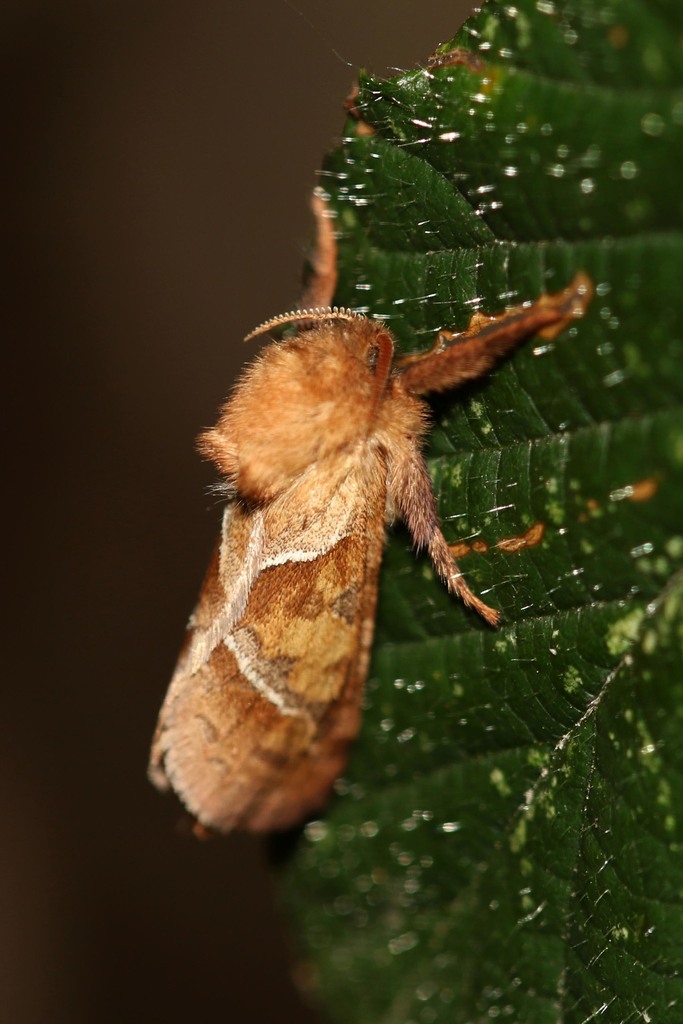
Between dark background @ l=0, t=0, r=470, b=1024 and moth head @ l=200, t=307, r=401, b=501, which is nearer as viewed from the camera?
moth head @ l=200, t=307, r=401, b=501

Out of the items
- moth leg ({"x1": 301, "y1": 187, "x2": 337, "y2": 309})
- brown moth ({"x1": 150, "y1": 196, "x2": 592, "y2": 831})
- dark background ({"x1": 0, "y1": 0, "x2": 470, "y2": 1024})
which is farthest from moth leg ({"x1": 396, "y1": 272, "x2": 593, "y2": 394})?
dark background ({"x1": 0, "y1": 0, "x2": 470, "y2": 1024})

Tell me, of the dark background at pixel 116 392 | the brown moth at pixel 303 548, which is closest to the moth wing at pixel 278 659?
the brown moth at pixel 303 548

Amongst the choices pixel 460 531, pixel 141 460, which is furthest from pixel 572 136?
pixel 141 460

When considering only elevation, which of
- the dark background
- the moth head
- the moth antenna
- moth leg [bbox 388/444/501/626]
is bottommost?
the dark background

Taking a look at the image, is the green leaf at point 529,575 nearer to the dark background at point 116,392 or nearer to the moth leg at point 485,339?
the moth leg at point 485,339

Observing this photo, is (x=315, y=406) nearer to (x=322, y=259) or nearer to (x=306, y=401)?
(x=306, y=401)

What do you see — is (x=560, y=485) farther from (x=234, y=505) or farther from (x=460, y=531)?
(x=234, y=505)

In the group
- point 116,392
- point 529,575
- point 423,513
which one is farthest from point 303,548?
point 116,392

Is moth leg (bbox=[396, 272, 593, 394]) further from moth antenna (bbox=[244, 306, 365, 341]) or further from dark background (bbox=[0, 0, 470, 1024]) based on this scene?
dark background (bbox=[0, 0, 470, 1024])
